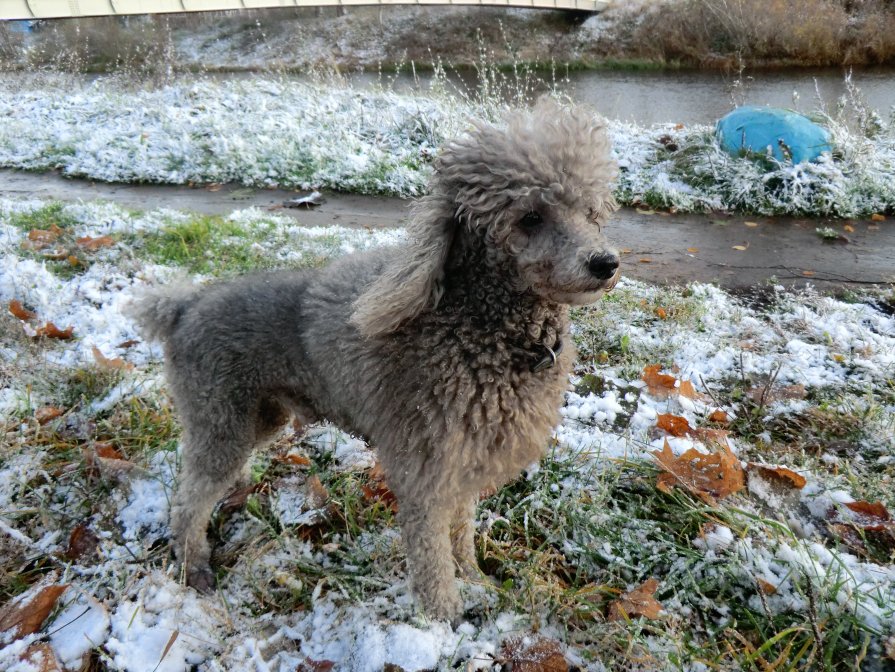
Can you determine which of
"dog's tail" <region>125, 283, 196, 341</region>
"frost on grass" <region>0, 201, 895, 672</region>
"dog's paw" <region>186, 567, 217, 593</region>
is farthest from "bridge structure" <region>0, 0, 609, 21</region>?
"dog's paw" <region>186, 567, 217, 593</region>

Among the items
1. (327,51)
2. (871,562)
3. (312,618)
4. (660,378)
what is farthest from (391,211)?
(327,51)

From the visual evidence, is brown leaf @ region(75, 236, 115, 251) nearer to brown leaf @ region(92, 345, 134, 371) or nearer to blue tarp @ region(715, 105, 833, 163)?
brown leaf @ region(92, 345, 134, 371)

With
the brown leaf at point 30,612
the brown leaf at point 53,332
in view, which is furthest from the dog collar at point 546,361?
the brown leaf at point 53,332

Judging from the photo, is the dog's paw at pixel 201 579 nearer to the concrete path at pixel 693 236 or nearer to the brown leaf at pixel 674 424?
the brown leaf at pixel 674 424

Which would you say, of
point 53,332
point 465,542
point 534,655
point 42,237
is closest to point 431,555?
point 465,542

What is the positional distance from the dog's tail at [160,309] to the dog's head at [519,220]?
1059mm

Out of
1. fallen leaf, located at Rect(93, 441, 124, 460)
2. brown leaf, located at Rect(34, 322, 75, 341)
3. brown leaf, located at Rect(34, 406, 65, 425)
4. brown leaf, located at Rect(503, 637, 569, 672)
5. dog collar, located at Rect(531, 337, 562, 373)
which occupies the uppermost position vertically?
dog collar, located at Rect(531, 337, 562, 373)

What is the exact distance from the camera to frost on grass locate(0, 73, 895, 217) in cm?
700

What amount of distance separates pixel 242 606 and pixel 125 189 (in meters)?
7.95

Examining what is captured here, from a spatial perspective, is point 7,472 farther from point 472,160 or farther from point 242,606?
point 472,160

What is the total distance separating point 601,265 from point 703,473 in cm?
150

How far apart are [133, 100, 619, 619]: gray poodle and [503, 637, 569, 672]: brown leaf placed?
30 centimetres

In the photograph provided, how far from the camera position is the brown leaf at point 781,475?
9.11 feet

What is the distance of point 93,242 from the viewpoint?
213 inches
